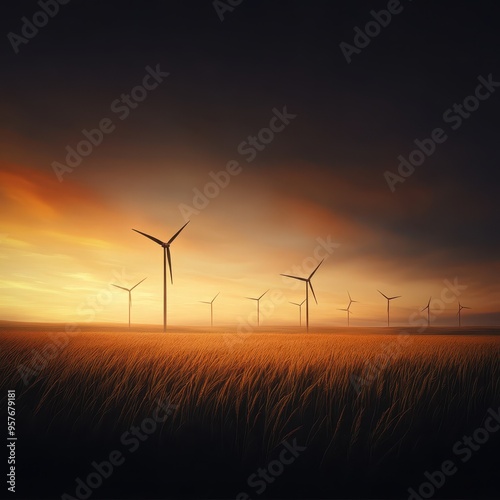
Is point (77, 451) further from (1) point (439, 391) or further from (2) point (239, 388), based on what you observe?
(1) point (439, 391)

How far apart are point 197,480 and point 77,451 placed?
74.8 inches

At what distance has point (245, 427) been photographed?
6.84 meters

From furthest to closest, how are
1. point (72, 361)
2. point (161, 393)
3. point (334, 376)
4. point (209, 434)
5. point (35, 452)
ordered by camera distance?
point (72, 361)
point (334, 376)
point (161, 393)
point (209, 434)
point (35, 452)

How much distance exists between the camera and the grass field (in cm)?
571

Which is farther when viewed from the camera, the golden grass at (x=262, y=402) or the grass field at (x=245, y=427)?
the golden grass at (x=262, y=402)

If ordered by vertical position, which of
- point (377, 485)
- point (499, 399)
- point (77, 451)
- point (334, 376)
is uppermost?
point (334, 376)

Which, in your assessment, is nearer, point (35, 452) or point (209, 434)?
point (35, 452)

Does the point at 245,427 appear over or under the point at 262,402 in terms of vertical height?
under

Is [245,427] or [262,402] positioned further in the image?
[262,402]

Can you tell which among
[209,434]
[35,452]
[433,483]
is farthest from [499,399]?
[35,452]

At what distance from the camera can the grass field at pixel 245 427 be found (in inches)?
225

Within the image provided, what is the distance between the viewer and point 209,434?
6.71m

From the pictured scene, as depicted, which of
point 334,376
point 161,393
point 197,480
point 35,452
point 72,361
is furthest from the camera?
point 72,361

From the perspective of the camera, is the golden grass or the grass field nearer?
the grass field
